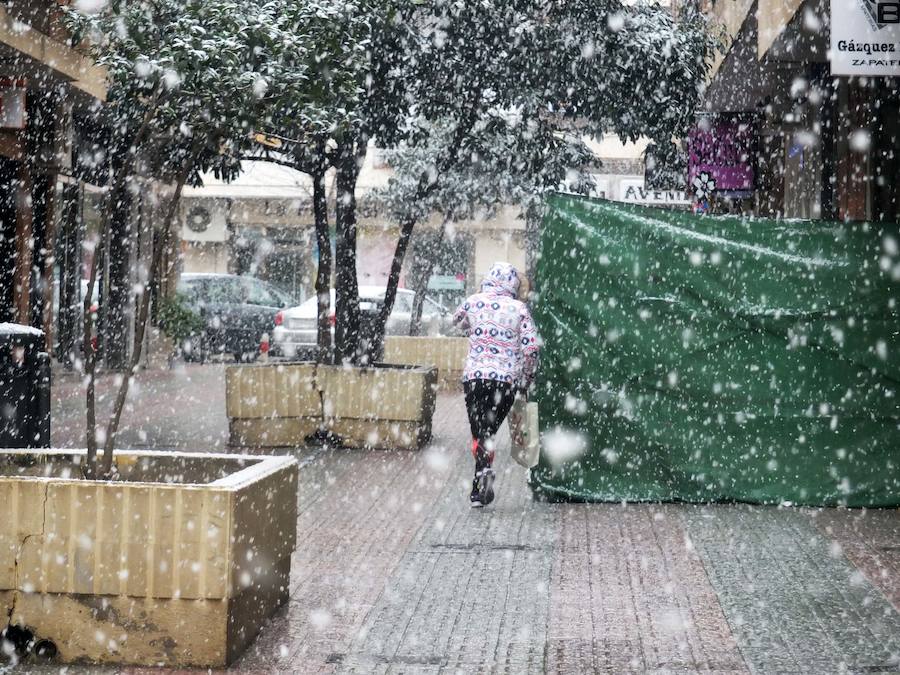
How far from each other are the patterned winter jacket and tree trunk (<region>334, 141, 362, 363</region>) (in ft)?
14.5

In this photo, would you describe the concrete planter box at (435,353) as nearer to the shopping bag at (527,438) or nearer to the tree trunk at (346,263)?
the tree trunk at (346,263)

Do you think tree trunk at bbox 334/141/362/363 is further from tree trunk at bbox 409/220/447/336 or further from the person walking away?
tree trunk at bbox 409/220/447/336

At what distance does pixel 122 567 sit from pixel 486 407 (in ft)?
15.6

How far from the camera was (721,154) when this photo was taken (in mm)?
17781

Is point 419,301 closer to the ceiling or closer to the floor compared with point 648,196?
closer to the floor

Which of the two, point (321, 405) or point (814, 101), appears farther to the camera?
point (814, 101)

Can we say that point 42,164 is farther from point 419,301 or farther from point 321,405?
point 321,405

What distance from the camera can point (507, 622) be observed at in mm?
6168

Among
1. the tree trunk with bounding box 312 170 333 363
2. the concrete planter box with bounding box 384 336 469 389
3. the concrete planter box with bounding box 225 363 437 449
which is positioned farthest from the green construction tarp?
the concrete planter box with bounding box 384 336 469 389

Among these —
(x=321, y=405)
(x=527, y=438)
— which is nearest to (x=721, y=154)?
(x=321, y=405)

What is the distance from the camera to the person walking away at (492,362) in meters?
9.61

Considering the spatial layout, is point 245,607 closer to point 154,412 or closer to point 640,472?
point 640,472

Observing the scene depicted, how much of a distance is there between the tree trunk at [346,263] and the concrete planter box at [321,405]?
0.90 meters

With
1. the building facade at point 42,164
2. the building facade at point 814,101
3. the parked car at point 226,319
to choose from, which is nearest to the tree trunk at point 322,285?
the building facade at point 42,164
